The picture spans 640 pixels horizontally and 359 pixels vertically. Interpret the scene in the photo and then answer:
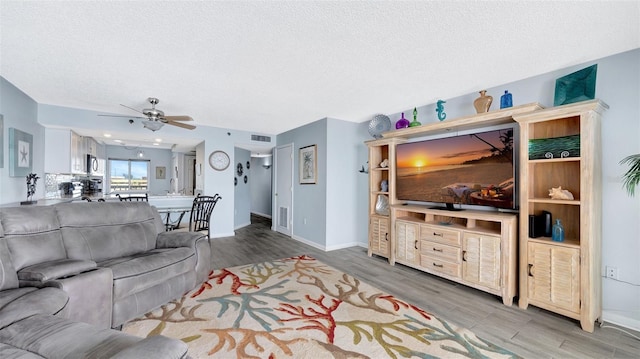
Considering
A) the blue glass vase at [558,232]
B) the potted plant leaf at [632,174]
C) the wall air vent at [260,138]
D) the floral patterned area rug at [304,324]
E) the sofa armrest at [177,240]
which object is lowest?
the floral patterned area rug at [304,324]

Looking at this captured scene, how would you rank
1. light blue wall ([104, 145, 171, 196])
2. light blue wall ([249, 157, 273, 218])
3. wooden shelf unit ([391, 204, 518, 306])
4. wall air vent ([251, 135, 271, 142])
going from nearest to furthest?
wooden shelf unit ([391, 204, 518, 306]) < wall air vent ([251, 135, 271, 142]) < light blue wall ([104, 145, 171, 196]) < light blue wall ([249, 157, 273, 218])

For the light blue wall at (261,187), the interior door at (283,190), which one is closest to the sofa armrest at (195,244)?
the interior door at (283,190)

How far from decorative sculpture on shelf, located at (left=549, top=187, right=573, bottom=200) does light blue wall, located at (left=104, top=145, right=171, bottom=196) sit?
9.80 meters

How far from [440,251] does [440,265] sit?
0.17m

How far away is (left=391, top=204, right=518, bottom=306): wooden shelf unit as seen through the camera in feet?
8.61

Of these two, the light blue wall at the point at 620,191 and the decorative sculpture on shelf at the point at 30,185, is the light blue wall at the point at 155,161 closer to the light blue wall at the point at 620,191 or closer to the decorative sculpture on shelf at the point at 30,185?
the decorative sculpture on shelf at the point at 30,185

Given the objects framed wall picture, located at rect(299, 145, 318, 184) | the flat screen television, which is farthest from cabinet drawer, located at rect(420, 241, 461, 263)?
framed wall picture, located at rect(299, 145, 318, 184)

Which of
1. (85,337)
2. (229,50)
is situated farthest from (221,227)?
(85,337)

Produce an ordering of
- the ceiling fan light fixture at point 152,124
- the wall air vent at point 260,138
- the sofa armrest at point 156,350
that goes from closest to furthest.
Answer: the sofa armrest at point 156,350 < the ceiling fan light fixture at point 152,124 < the wall air vent at point 260,138

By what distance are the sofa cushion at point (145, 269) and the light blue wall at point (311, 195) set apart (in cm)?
248

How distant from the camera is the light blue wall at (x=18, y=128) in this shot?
303cm

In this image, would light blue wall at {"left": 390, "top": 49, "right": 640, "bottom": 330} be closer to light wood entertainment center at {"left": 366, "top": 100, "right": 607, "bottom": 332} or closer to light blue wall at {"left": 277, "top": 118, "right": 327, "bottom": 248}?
light wood entertainment center at {"left": 366, "top": 100, "right": 607, "bottom": 332}

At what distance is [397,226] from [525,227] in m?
1.49

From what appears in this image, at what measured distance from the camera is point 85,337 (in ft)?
3.84
